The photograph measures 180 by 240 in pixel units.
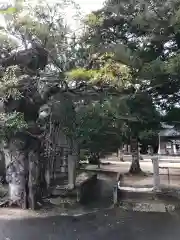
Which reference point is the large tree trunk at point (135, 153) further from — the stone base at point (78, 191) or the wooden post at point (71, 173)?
the wooden post at point (71, 173)

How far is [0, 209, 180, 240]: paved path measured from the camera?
8.86 m

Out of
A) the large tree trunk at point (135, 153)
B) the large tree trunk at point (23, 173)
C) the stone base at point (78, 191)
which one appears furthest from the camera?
the large tree trunk at point (135, 153)

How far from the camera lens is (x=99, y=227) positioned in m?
9.85

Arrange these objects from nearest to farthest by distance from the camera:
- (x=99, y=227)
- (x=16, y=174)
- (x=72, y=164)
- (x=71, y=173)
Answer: (x=99, y=227), (x=16, y=174), (x=71, y=173), (x=72, y=164)

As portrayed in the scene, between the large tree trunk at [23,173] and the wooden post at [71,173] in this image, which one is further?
the wooden post at [71,173]

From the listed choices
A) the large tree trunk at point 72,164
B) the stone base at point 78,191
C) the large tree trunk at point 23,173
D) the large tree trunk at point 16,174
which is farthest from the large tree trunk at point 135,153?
the large tree trunk at point 16,174

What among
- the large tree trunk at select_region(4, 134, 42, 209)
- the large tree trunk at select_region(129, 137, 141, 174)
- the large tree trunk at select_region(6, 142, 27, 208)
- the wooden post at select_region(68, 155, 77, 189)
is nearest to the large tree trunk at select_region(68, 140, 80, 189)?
the wooden post at select_region(68, 155, 77, 189)

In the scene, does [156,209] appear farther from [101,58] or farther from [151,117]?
[101,58]

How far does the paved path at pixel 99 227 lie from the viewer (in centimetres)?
886

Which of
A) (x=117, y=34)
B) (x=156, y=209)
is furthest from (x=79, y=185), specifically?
(x=117, y=34)

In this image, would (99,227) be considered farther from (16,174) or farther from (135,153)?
(135,153)

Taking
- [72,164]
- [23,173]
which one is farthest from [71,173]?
[23,173]

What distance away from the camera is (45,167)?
13844mm

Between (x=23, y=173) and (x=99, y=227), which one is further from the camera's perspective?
(x=23, y=173)
